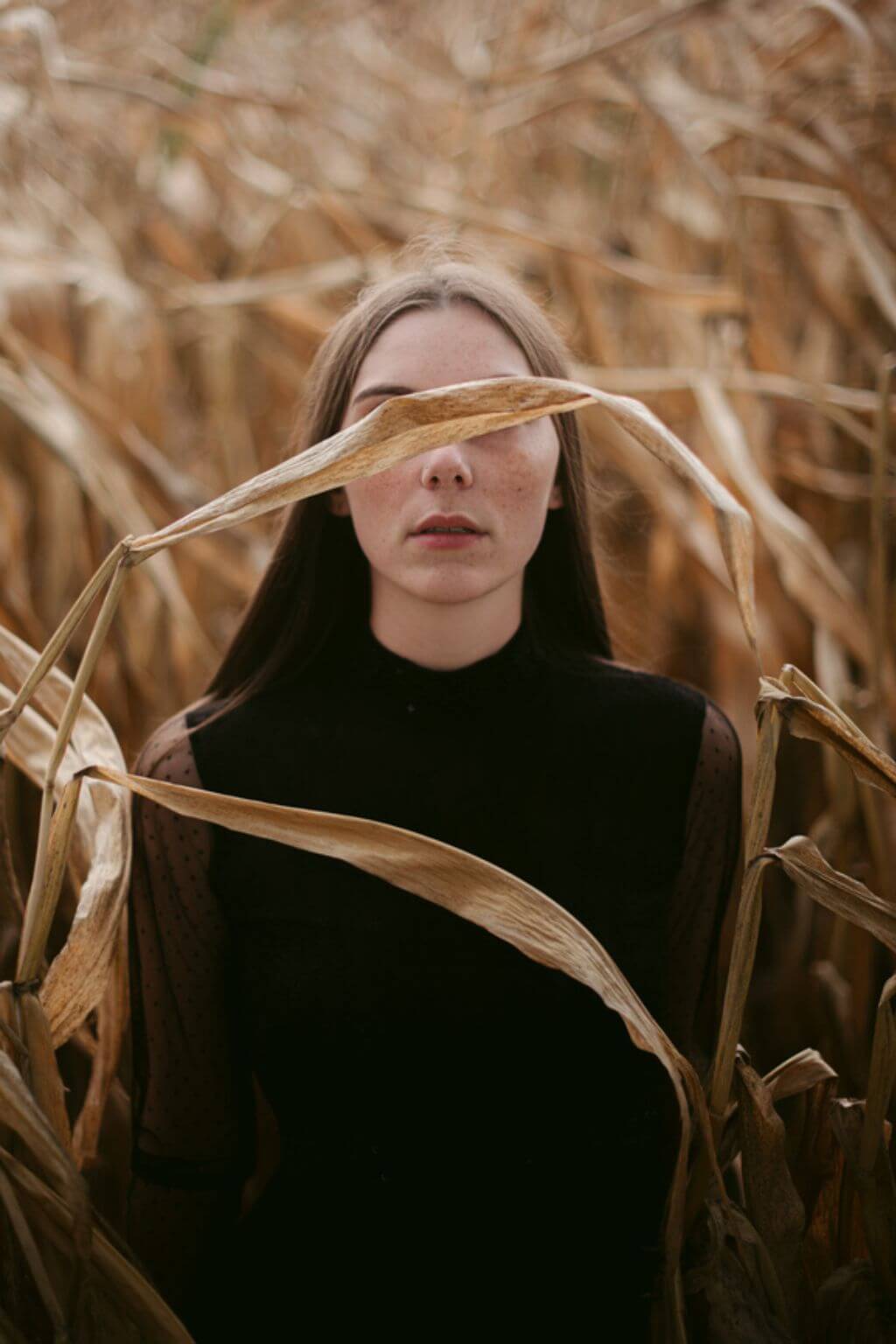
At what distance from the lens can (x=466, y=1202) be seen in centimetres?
67

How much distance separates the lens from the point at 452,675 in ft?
2.31

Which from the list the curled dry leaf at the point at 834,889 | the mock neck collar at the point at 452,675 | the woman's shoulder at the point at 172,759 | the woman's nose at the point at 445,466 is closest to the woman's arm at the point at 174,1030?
the woman's shoulder at the point at 172,759

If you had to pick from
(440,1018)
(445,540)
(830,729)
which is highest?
(445,540)

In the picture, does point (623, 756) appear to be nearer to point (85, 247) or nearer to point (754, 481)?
point (754, 481)

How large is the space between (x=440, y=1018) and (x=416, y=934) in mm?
52

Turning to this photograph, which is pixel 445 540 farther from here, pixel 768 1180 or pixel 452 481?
pixel 768 1180

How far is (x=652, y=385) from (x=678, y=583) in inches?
8.5

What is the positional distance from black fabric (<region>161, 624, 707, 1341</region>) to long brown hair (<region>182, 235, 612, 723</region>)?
0.14 feet

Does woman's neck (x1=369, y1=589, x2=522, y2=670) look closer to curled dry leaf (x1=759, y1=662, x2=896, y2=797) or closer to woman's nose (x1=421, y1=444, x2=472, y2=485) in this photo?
woman's nose (x1=421, y1=444, x2=472, y2=485)

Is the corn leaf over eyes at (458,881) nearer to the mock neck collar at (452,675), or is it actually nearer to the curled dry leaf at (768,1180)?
the curled dry leaf at (768,1180)

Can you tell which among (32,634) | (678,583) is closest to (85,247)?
(32,634)

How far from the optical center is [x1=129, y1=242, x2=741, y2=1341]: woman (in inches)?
26.1

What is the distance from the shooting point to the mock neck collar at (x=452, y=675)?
0.70 meters

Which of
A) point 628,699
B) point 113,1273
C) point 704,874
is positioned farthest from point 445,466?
point 113,1273
